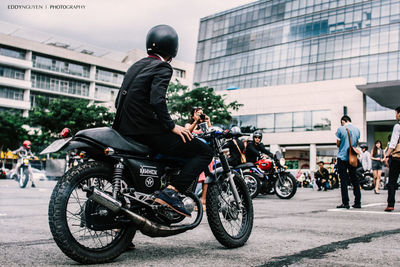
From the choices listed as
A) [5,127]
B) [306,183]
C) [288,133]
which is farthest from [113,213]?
[288,133]

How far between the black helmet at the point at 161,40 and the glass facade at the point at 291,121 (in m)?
42.4

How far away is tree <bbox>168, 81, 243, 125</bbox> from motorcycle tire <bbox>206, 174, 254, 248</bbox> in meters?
30.6

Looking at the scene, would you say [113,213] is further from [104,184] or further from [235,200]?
[235,200]

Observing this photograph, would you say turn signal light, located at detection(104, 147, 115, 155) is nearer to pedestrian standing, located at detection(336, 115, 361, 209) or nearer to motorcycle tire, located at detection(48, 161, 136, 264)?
motorcycle tire, located at detection(48, 161, 136, 264)

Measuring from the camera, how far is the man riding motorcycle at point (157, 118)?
3281 mm

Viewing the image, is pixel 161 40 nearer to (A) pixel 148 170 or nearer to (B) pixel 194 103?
(A) pixel 148 170

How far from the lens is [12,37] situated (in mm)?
57750

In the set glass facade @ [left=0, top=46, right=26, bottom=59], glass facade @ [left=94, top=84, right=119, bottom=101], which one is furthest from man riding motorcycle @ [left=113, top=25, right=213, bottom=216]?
glass facade @ [left=94, top=84, right=119, bottom=101]

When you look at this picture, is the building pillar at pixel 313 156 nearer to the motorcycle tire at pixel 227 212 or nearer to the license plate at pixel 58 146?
the motorcycle tire at pixel 227 212

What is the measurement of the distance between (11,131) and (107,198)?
41.5 metres

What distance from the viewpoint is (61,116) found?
3697cm

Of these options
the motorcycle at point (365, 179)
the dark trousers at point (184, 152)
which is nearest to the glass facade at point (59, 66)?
the motorcycle at point (365, 179)

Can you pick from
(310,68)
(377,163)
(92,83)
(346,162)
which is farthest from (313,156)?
(92,83)

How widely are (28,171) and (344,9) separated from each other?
4486cm
